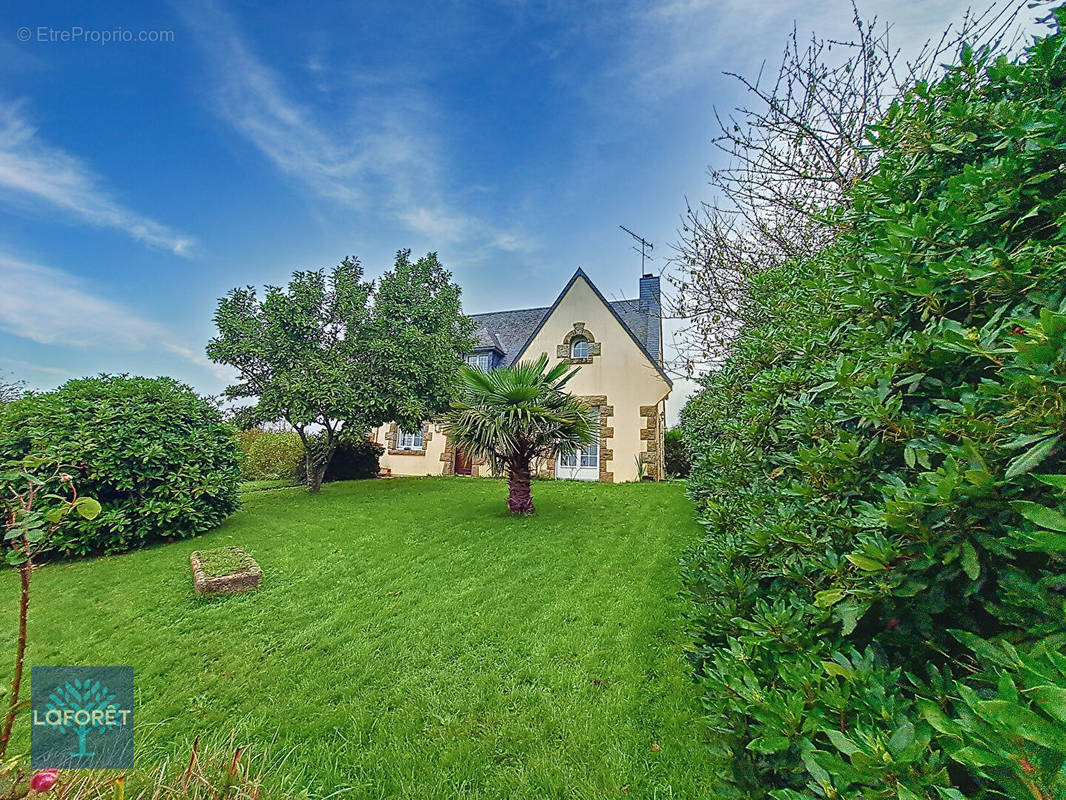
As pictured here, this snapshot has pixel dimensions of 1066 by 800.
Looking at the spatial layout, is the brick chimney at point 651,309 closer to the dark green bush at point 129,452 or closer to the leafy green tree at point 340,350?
→ the leafy green tree at point 340,350

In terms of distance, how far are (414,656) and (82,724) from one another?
1.85 metres

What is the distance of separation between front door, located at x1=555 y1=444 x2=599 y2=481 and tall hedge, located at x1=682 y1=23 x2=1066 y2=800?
1158cm

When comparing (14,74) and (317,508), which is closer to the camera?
(14,74)

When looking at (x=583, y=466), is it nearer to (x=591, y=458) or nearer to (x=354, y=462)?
(x=591, y=458)

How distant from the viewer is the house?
13312 millimetres

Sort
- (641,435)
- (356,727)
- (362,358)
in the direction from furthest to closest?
1. (641,435)
2. (362,358)
3. (356,727)

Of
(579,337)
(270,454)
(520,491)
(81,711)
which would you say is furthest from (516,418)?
(270,454)

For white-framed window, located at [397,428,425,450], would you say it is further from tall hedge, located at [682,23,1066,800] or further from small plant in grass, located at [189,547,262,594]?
tall hedge, located at [682,23,1066,800]

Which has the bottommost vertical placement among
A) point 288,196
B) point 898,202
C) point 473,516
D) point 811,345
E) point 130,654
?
point 130,654

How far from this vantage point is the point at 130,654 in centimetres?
338

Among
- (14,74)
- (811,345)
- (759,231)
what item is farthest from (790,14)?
(14,74)

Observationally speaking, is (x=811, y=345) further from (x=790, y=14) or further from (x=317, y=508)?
(x=317, y=508)

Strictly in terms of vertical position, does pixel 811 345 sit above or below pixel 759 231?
below

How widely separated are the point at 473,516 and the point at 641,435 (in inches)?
288
